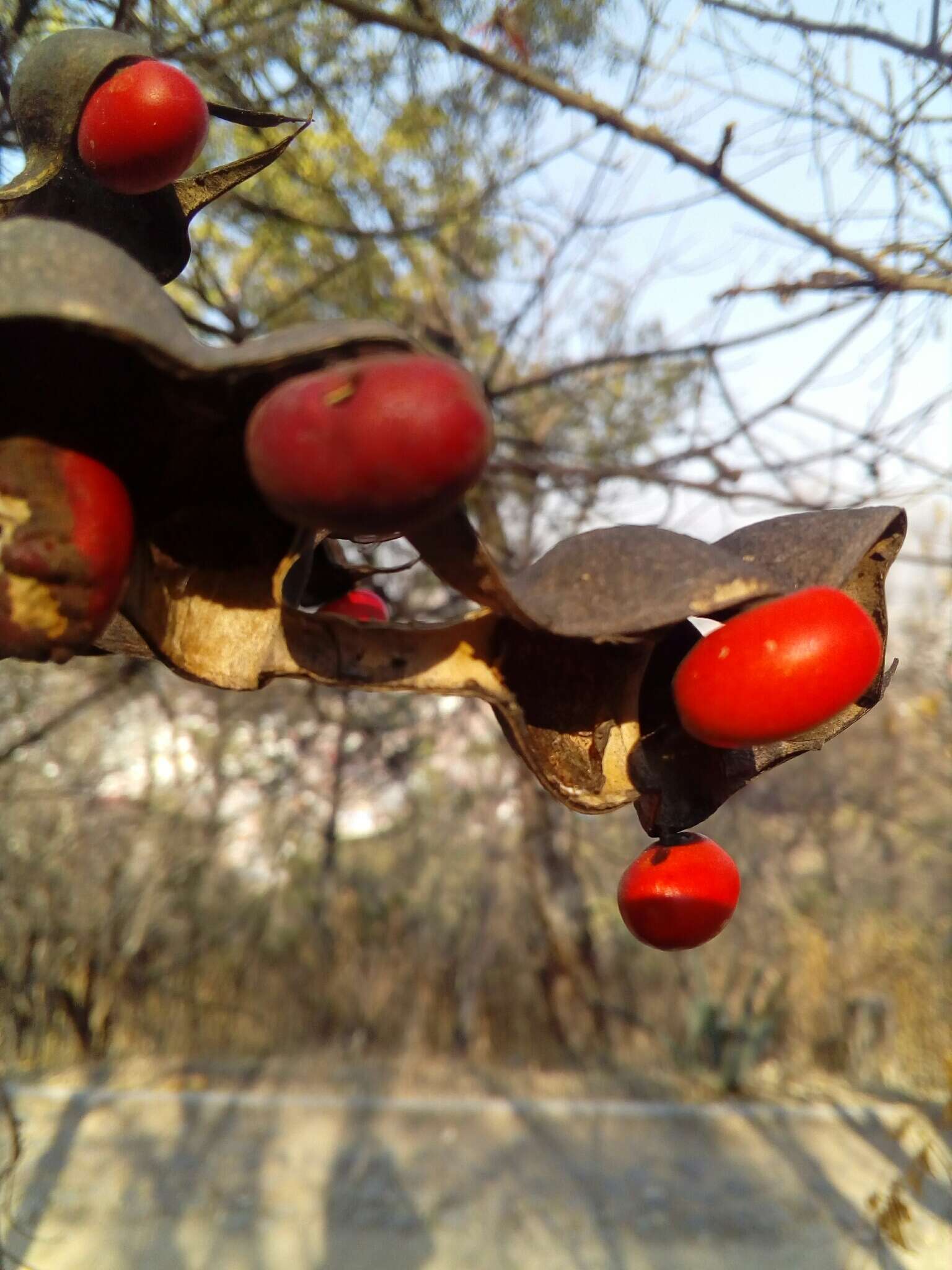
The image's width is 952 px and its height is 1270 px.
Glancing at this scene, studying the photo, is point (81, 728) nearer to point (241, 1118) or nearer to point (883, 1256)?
point (241, 1118)

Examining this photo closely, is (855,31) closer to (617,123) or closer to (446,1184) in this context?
(617,123)

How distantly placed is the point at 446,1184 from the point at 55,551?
211 inches

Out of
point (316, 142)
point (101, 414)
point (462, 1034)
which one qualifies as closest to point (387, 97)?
point (316, 142)

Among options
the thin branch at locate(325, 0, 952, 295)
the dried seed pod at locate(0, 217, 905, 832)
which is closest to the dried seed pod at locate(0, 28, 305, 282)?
the dried seed pod at locate(0, 217, 905, 832)

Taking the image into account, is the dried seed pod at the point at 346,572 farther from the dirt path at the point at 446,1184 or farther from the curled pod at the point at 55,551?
the dirt path at the point at 446,1184

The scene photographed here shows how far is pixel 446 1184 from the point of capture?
504 centimetres

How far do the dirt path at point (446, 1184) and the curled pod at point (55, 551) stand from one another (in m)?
4.32

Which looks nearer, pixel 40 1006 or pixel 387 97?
pixel 387 97

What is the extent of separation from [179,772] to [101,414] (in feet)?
23.7

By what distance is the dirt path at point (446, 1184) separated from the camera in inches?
172

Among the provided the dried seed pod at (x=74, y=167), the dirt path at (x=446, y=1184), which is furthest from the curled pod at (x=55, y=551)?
the dirt path at (x=446, y=1184)

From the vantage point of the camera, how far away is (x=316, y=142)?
4340 millimetres

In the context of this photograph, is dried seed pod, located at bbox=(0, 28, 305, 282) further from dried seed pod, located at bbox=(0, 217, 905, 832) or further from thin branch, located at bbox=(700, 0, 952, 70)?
thin branch, located at bbox=(700, 0, 952, 70)

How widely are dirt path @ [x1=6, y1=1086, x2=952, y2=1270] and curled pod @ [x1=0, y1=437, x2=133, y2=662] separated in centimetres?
432
